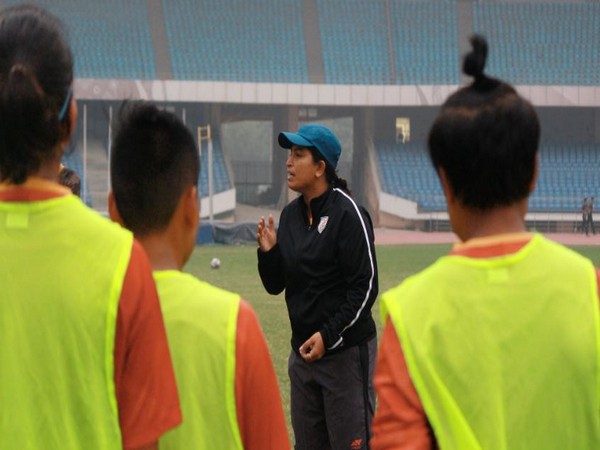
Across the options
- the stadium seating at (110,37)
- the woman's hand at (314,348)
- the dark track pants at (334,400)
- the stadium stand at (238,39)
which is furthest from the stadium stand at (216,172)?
the woman's hand at (314,348)

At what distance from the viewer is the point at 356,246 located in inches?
218

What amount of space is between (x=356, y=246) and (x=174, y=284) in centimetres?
297

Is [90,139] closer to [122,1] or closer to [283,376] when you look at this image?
[122,1]

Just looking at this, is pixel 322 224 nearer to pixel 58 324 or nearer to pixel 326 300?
pixel 326 300

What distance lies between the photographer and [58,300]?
231 cm

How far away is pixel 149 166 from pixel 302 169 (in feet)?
9.92

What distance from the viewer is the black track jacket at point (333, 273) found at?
5508mm

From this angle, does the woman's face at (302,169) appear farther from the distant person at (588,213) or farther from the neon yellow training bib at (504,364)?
the distant person at (588,213)

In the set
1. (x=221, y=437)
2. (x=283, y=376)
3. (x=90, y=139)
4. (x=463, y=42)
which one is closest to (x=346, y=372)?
(x=221, y=437)

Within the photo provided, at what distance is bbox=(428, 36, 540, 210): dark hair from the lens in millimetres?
2340

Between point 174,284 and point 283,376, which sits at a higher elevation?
point 174,284

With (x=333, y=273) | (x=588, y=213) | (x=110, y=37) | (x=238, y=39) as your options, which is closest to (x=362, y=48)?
(x=238, y=39)

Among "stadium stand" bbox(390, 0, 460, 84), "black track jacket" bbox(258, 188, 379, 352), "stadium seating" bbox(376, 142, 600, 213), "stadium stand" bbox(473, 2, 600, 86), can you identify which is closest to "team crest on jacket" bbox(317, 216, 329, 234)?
"black track jacket" bbox(258, 188, 379, 352)

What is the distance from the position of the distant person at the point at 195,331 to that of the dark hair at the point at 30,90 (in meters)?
0.31
